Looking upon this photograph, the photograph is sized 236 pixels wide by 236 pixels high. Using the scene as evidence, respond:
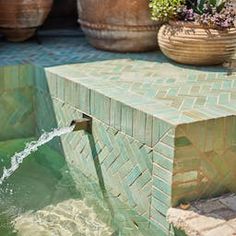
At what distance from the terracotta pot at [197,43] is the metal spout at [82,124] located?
38.7 inches

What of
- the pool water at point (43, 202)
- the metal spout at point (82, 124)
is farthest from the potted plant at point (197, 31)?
the pool water at point (43, 202)

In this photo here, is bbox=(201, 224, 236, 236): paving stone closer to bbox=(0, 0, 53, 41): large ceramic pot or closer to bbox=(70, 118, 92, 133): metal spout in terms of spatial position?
bbox=(70, 118, 92, 133): metal spout

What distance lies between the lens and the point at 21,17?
4.48 m

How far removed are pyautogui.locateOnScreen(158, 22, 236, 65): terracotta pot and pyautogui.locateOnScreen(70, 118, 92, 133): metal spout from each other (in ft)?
3.22

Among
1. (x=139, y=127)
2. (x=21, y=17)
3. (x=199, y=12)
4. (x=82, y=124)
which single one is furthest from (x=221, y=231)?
(x=21, y=17)

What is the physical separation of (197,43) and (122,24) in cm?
79

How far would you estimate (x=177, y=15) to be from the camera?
3814 mm

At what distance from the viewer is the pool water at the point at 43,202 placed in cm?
281

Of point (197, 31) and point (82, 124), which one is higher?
point (197, 31)

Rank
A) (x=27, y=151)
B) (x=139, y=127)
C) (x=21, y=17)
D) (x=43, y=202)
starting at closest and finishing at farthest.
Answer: (x=139, y=127) < (x=43, y=202) < (x=27, y=151) < (x=21, y=17)

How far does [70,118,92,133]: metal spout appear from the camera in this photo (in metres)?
3.15

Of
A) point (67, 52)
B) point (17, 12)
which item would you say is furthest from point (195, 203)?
point (17, 12)

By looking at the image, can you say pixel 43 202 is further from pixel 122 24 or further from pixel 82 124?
pixel 122 24

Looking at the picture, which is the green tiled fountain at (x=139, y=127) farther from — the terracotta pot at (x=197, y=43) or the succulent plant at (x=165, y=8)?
the succulent plant at (x=165, y=8)
